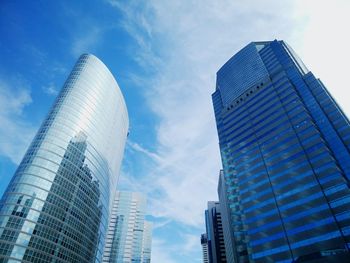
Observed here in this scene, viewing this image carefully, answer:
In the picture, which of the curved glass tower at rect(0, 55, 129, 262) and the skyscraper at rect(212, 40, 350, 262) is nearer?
the skyscraper at rect(212, 40, 350, 262)

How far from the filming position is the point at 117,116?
6358 inches

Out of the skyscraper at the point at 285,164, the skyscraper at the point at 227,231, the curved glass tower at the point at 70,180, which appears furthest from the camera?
the skyscraper at the point at 227,231

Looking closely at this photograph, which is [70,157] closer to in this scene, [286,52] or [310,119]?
[310,119]

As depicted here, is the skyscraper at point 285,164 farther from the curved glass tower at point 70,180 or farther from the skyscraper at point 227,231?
the curved glass tower at point 70,180

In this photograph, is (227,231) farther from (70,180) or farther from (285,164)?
(70,180)

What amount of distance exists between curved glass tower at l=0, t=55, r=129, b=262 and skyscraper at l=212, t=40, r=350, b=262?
63.4 metres

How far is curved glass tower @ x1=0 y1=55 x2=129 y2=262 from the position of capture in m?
83.2

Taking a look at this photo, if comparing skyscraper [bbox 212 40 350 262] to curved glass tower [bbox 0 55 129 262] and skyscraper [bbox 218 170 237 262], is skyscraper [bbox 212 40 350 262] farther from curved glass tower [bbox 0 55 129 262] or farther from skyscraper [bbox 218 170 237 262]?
curved glass tower [bbox 0 55 129 262]

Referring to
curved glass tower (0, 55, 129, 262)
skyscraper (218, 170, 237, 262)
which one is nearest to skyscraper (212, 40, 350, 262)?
skyscraper (218, 170, 237, 262)

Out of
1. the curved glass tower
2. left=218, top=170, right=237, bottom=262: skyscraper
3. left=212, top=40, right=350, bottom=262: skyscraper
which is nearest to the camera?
left=212, top=40, right=350, bottom=262: skyscraper

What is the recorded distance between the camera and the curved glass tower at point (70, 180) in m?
83.2

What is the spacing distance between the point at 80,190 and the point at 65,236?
20444 mm

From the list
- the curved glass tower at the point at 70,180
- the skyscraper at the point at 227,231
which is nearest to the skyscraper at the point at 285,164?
the skyscraper at the point at 227,231

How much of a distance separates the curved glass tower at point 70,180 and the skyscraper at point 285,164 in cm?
6339
